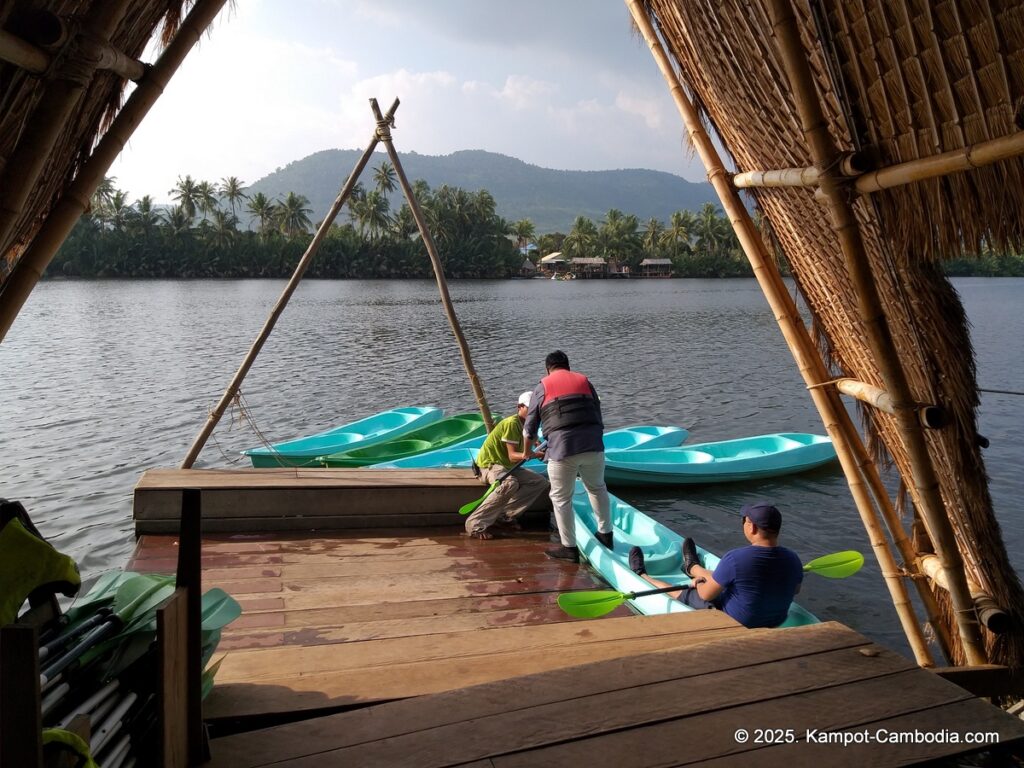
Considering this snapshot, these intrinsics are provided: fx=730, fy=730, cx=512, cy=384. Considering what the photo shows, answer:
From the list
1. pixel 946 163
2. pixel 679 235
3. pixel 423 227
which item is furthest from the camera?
pixel 679 235

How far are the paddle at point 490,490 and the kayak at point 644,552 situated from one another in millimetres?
Answer: 775

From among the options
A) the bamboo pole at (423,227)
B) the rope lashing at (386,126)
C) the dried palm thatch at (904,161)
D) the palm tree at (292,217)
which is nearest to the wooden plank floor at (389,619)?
the dried palm thatch at (904,161)

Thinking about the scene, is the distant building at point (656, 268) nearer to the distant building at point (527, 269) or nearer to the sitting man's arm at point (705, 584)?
the distant building at point (527, 269)

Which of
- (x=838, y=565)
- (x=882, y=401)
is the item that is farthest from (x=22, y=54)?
(x=838, y=565)

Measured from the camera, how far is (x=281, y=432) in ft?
54.5

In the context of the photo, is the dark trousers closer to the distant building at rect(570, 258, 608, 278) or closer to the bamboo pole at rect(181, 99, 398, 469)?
the bamboo pole at rect(181, 99, 398, 469)

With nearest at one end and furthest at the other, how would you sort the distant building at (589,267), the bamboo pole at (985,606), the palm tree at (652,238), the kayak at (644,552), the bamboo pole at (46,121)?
the bamboo pole at (46,121) < the bamboo pole at (985,606) < the kayak at (644,552) < the distant building at (589,267) < the palm tree at (652,238)

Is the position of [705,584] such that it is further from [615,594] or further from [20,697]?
[20,697]

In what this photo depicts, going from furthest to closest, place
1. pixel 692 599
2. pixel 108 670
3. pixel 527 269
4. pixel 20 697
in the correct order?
pixel 527 269, pixel 692 599, pixel 108 670, pixel 20 697

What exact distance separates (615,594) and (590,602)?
21cm

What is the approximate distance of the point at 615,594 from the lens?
530 centimetres

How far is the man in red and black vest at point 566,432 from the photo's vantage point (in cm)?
628

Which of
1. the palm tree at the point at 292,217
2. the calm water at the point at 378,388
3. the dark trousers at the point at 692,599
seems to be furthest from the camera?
the palm tree at the point at 292,217

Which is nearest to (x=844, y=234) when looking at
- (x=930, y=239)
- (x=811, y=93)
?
(x=930, y=239)
